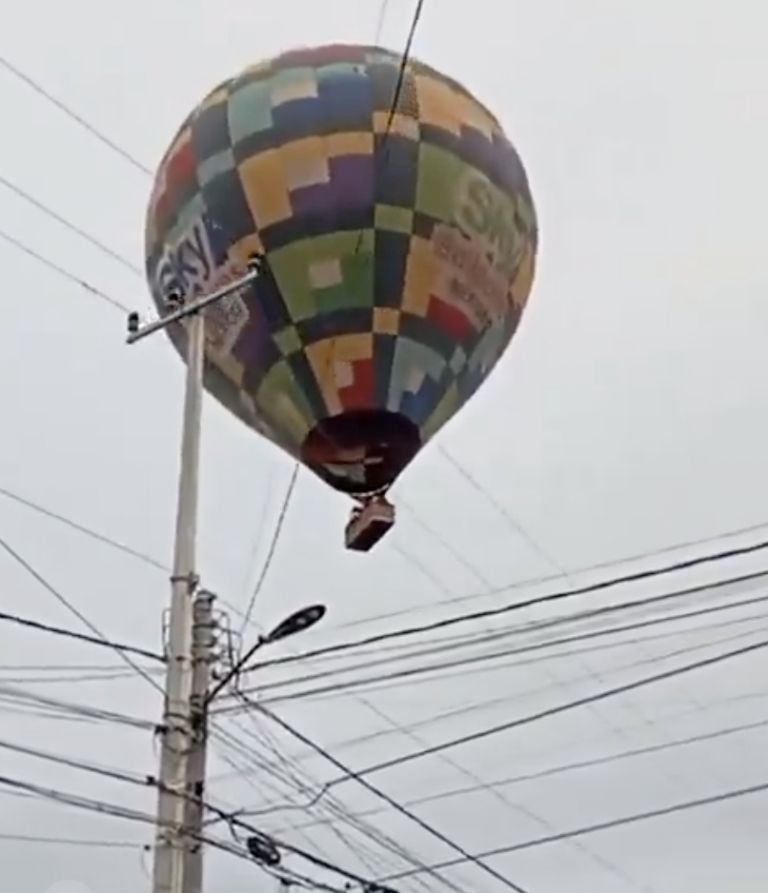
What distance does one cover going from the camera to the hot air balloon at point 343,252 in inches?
493

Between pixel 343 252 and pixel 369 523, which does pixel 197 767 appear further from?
pixel 343 252

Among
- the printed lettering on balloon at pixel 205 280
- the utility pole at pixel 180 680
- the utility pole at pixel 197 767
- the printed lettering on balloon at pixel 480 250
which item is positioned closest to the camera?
the utility pole at pixel 180 680

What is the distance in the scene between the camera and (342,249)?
41.0 feet

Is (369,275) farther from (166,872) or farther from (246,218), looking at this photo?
(166,872)

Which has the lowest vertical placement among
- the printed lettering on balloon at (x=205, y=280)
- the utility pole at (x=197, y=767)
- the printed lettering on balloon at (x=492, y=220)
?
the utility pole at (x=197, y=767)

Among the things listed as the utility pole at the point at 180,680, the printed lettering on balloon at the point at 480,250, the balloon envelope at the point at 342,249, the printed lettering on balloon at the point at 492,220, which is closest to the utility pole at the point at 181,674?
the utility pole at the point at 180,680

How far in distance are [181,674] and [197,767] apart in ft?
3.01

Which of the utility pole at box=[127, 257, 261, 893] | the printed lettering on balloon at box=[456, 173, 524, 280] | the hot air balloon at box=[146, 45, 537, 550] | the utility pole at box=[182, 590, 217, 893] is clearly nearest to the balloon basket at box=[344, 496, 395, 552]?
the hot air balloon at box=[146, 45, 537, 550]

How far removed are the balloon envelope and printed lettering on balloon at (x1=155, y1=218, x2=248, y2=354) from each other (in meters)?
0.01

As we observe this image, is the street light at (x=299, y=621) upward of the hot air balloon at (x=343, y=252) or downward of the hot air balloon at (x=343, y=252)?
downward

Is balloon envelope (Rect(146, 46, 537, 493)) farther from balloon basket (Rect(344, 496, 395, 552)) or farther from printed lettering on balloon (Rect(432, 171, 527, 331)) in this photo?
balloon basket (Rect(344, 496, 395, 552))

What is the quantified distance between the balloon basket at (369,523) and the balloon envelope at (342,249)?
0.20m

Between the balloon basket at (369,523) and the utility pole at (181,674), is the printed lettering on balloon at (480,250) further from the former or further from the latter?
the utility pole at (181,674)

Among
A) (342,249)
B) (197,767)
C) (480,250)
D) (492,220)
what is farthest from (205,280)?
(197,767)
